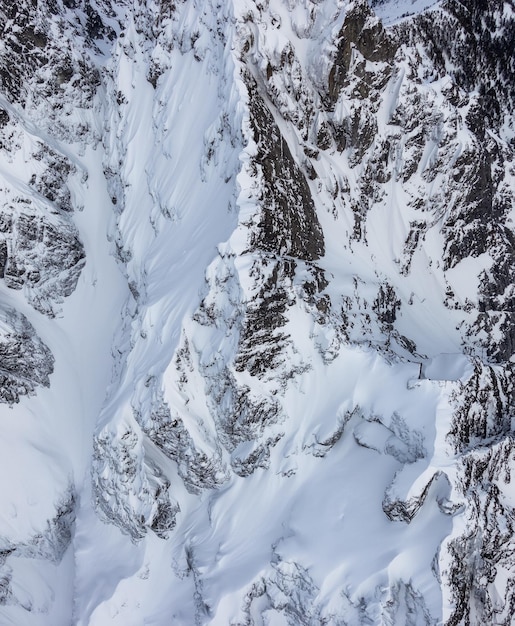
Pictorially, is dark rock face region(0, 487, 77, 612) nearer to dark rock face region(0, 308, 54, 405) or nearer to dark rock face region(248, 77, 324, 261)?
dark rock face region(0, 308, 54, 405)

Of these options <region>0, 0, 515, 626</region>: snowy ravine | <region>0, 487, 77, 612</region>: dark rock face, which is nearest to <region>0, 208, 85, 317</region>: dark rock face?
<region>0, 0, 515, 626</region>: snowy ravine

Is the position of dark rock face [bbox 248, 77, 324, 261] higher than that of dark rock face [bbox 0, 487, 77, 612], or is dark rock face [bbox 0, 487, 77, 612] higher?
dark rock face [bbox 248, 77, 324, 261]

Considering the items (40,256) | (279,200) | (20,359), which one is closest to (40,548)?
(20,359)

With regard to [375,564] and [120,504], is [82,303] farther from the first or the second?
[375,564]

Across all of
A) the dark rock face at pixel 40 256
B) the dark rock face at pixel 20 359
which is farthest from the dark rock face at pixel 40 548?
the dark rock face at pixel 40 256

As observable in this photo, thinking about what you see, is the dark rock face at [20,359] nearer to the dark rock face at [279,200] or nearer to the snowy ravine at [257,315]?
the snowy ravine at [257,315]

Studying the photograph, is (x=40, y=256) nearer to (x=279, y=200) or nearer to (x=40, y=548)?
(x=279, y=200)

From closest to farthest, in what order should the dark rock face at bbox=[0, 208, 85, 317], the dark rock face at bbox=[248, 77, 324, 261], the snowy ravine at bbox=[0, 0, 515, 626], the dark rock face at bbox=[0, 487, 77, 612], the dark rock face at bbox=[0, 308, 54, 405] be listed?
the snowy ravine at bbox=[0, 0, 515, 626] → the dark rock face at bbox=[248, 77, 324, 261] → the dark rock face at bbox=[0, 487, 77, 612] → the dark rock face at bbox=[0, 308, 54, 405] → the dark rock face at bbox=[0, 208, 85, 317]

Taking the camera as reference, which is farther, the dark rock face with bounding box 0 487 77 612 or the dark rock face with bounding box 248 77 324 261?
the dark rock face with bounding box 0 487 77 612

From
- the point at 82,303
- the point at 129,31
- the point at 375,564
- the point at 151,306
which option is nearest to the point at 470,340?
the point at 375,564
